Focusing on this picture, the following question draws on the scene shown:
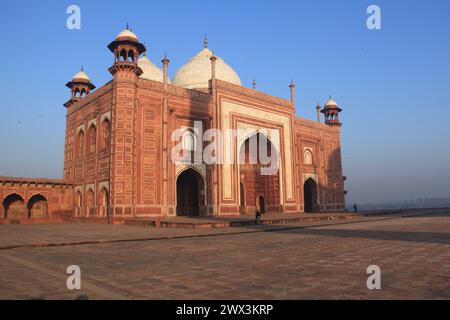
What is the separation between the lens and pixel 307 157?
112 ft

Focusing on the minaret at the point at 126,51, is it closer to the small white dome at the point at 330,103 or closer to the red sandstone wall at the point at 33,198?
the red sandstone wall at the point at 33,198

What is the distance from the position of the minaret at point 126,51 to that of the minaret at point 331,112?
20.7 metres

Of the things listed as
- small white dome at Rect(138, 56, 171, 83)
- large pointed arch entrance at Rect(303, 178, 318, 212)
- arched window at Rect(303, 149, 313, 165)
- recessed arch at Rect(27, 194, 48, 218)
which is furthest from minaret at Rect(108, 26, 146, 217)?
large pointed arch entrance at Rect(303, 178, 318, 212)

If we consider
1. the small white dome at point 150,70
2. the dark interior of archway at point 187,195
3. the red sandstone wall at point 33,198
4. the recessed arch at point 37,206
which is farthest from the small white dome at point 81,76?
the dark interior of archway at point 187,195

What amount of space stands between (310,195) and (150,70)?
62.6 feet

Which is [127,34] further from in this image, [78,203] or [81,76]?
[78,203]

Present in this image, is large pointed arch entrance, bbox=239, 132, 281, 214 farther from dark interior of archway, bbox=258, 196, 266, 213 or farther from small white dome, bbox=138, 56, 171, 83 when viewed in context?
small white dome, bbox=138, 56, 171, 83

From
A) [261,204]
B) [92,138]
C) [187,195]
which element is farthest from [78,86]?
[261,204]

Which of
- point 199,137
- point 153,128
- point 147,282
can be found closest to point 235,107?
point 199,137

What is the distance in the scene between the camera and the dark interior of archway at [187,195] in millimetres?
27000

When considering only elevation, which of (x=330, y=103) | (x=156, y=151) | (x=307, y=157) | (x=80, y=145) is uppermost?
(x=330, y=103)

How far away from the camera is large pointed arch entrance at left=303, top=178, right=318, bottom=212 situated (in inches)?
1339

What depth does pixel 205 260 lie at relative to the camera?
658 centimetres
